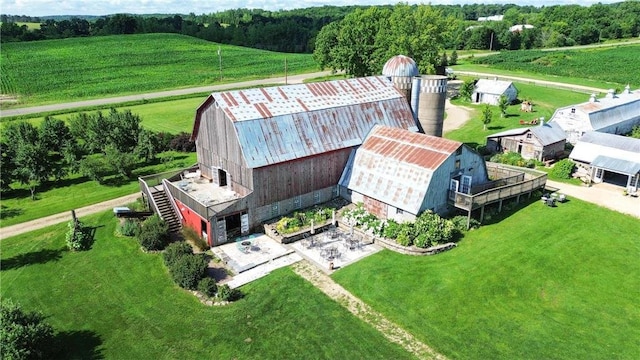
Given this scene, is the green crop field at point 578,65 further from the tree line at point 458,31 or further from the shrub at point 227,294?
the shrub at point 227,294

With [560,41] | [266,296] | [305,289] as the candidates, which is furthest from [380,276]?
[560,41]

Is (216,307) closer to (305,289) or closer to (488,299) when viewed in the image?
(305,289)

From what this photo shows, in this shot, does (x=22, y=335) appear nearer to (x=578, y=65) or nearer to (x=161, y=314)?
(x=161, y=314)

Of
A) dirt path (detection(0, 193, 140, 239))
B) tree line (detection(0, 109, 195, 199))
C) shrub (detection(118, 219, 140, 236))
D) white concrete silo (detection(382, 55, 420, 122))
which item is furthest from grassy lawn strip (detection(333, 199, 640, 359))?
tree line (detection(0, 109, 195, 199))

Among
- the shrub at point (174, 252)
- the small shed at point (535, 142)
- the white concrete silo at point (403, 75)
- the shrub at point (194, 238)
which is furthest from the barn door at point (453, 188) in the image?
the shrub at point (174, 252)

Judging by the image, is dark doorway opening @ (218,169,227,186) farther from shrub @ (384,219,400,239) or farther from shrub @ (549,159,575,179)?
shrub @ (549,159,575,179)

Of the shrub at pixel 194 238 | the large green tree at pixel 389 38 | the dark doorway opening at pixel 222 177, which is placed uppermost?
the large green tree at pixel 389 38
